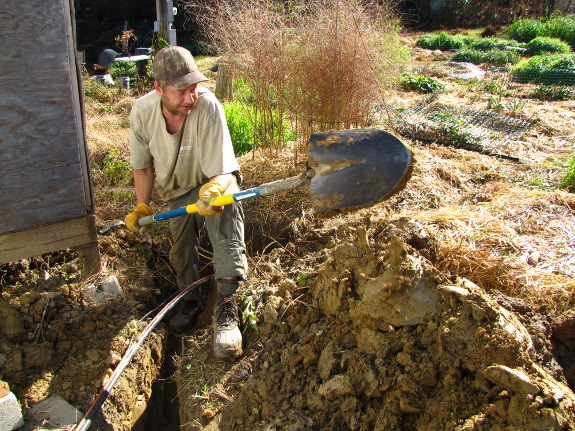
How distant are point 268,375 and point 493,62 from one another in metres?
12.2

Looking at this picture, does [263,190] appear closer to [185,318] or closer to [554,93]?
[185,318]

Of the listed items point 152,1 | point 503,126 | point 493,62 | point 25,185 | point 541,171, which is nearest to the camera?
point 25,185

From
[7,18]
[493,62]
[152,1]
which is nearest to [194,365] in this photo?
[7,18]

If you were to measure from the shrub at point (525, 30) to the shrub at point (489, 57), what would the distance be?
4061 mm

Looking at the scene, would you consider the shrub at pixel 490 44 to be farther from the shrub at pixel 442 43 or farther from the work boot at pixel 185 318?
the work boot at pixel 185 318

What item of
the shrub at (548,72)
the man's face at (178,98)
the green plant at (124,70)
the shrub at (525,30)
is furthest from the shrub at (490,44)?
the man's face at (178,98)

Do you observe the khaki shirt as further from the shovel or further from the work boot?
the work boot

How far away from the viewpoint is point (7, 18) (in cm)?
231

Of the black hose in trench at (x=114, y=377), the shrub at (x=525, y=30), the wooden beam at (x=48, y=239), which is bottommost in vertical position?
the black hose in trench at (x=114, y=377)

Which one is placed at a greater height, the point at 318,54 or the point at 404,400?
the point at 318,54

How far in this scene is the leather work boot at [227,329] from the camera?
2627mm

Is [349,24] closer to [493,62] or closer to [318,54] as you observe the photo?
[318,54]

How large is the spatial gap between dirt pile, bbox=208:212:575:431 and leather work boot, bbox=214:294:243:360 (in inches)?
6.3

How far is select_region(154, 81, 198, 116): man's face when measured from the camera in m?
2.73
